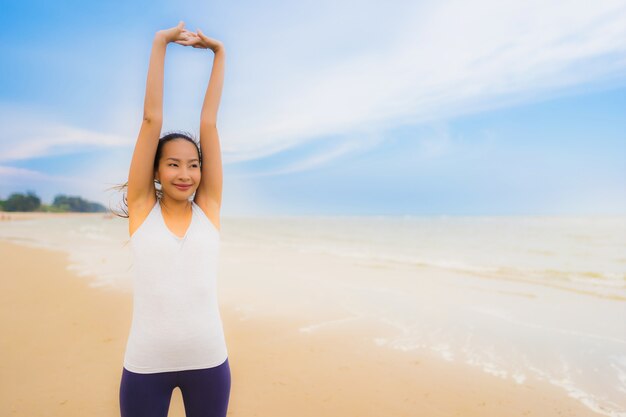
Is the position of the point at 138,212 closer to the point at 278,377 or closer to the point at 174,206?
the point at 174,206

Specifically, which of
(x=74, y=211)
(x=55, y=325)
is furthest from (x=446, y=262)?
(x=74, y=211)

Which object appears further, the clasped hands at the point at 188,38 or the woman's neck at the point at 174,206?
the clasped hands at the point at 188,38

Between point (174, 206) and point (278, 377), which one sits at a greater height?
point (174, 206)

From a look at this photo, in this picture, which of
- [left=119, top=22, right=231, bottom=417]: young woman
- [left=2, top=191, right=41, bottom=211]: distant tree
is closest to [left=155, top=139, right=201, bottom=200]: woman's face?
[left=119, top=22, right=231, bottom=417]: young woman

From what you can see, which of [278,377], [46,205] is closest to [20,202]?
[46,205]

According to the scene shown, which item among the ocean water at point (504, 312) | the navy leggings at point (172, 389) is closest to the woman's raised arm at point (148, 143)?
the navy leggings at point (172, 389)

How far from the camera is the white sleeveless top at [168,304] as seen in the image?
1772 mm

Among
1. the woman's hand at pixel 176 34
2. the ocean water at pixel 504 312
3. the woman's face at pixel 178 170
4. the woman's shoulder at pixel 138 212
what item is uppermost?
the woman's hand at pixel 176 34

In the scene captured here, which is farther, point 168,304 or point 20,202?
point 20,202

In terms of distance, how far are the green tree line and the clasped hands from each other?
360 feet

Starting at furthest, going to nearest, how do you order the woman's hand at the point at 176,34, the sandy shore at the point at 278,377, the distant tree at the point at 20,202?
the distant tree at the point at 20,202 → the sandy shore at the point at 278,377 → the woman's hand at the point at 176,34

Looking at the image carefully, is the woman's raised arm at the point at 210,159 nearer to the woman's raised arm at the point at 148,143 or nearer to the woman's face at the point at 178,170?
the woman's face at the point at 178,170

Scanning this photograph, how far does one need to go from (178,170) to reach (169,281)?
57 cm

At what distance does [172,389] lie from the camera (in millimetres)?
1835
